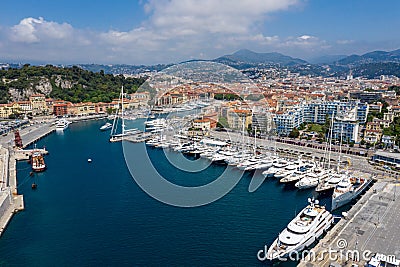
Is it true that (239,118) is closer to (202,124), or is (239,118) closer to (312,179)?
(202,124)

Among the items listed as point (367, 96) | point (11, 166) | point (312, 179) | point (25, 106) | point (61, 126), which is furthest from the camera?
point (367, 96)

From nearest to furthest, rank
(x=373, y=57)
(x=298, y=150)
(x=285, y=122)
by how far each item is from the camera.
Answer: (x=298, y=150) → (x=285, y=122) → (x=373, y=57)

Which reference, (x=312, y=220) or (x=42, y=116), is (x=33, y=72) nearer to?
(x=42, y=116)

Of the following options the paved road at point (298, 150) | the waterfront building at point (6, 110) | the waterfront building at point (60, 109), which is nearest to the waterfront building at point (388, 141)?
the paved road at point (298, 150)

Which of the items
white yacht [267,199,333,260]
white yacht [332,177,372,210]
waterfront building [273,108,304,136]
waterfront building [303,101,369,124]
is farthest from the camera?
waterfront building [303,101,369,124]

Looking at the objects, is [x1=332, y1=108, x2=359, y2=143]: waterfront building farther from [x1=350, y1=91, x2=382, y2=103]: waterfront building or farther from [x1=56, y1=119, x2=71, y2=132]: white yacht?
[x1=56, y1=119, x2=71, y2=132]: white yacht

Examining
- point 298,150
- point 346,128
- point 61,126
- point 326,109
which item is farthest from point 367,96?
point 61,126

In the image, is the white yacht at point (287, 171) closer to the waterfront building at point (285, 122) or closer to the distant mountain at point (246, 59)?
the waterfront building at point (285, 122)

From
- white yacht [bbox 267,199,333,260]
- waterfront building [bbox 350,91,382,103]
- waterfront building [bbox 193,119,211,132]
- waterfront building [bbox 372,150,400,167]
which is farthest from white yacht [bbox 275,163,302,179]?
waterfront building [bbox 350,91,382,103]
